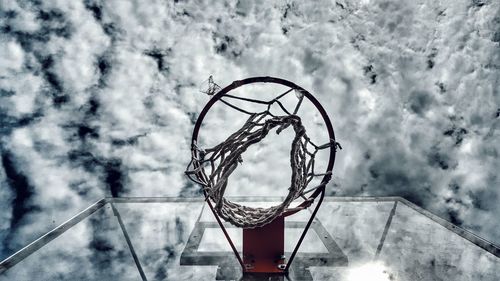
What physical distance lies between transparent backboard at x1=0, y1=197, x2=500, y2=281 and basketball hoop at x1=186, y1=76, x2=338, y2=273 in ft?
0.61

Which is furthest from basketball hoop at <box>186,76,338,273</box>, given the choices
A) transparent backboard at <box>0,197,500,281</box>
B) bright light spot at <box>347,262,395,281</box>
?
bright light spot at <box>347,262,395,281</box>

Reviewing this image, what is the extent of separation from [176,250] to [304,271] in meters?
1.18

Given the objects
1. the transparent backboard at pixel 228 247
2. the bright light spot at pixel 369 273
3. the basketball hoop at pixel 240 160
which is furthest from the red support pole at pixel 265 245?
the bright light spot at pixel 369 273

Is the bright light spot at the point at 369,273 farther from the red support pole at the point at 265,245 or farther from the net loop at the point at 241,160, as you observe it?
the net loop at the point at 241,160

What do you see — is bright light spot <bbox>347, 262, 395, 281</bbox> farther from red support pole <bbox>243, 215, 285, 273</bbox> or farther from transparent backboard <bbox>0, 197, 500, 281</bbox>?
red support pole <bbox>243, 215, 285, 273</bbox>

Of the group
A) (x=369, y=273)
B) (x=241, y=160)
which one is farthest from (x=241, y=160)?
(x=369, y=273)

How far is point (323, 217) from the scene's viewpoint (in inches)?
137

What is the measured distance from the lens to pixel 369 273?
2658mm

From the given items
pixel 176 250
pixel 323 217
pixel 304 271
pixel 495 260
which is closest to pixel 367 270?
pixel 304 271

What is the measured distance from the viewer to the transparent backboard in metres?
2.67

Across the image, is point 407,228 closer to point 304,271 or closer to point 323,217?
point 323,217

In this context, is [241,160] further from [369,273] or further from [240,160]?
[369,273]

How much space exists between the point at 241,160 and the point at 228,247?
1.01 meters

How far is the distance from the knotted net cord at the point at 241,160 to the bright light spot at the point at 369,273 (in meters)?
0.76
